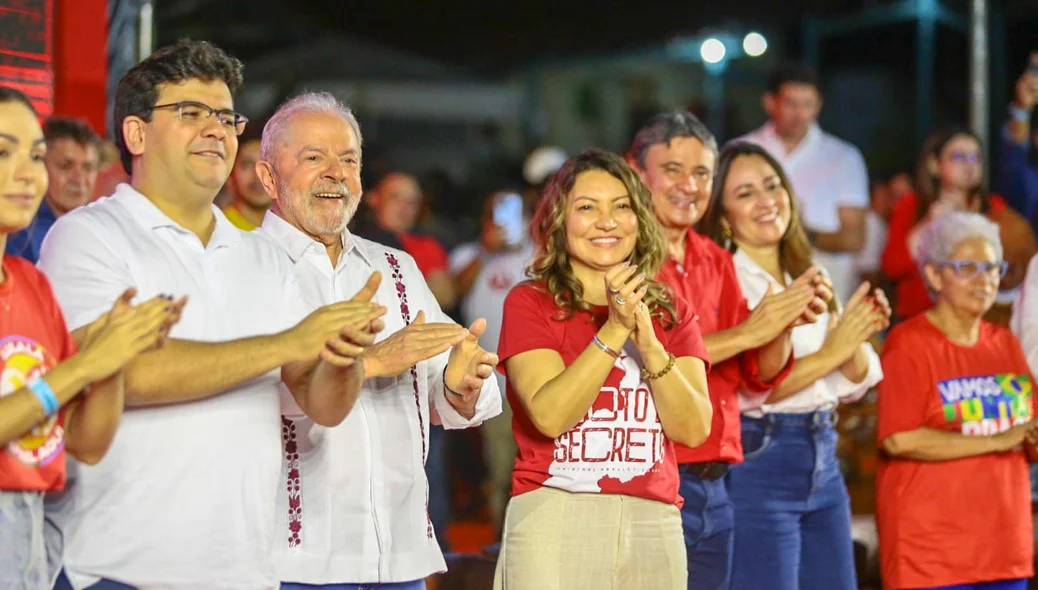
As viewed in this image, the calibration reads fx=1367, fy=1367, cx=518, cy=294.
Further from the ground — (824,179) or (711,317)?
(824,179)

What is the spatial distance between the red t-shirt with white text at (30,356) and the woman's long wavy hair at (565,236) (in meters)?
1.31

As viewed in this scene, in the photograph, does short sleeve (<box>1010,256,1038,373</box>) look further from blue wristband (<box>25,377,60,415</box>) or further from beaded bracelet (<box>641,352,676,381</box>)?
blue wristband (<box>25,377,60,415</box>)

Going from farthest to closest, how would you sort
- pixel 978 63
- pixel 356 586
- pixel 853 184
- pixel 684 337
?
pixel 978 63 < pixel 853 184 < pixel 684 337 < pixel 356 586

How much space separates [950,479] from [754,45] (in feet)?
37.4

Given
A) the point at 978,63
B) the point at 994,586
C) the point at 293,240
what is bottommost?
the point at 994,586

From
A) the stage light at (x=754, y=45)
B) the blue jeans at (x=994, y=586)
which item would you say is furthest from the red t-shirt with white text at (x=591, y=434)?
the stage light at (x=754, y=45)

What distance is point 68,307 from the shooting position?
8.84 feet

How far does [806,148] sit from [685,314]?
322 centimetres

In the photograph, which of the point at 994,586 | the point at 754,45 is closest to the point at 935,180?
the point at 994,586

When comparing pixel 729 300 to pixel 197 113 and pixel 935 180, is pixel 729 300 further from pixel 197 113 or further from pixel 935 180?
pixel 935 180

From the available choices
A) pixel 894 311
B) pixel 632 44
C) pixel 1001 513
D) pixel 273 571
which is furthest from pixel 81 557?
pixel 632 44

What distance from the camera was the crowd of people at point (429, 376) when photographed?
2.62 meters

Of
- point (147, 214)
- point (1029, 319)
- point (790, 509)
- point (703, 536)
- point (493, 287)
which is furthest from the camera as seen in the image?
point (493, 287)

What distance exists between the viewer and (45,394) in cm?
239
